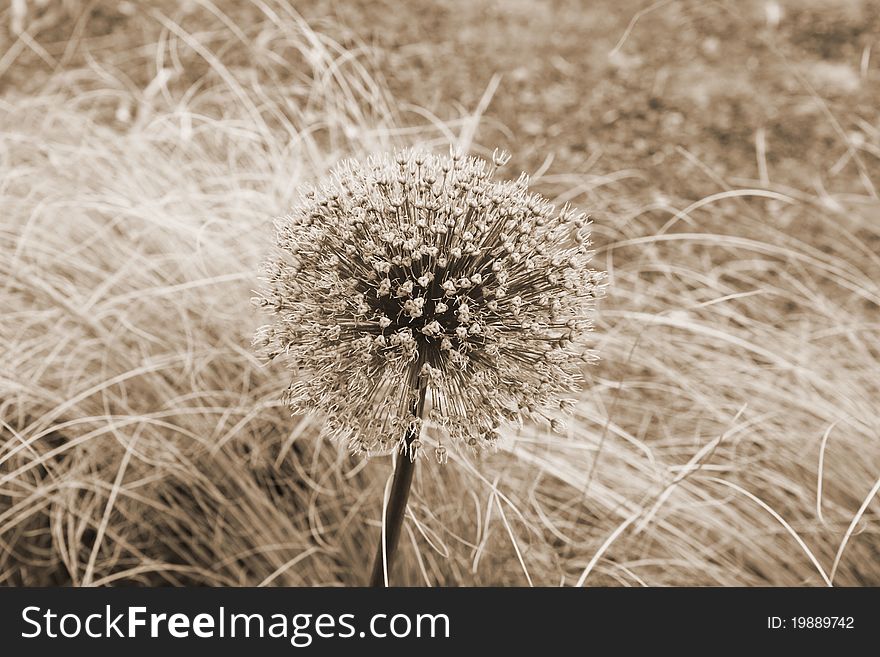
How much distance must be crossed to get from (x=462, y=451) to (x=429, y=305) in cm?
84

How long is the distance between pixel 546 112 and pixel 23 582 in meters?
2.28

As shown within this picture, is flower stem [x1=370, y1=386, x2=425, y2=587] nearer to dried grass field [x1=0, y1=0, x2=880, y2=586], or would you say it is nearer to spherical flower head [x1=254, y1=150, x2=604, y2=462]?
spherical flower head [x1=254, y1=150, x2=604, y2=462]

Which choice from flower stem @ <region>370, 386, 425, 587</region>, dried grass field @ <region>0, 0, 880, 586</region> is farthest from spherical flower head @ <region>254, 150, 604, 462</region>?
dried grass field @ <region>0, 0, 880, 586</region>

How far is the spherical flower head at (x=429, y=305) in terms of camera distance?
1.07m

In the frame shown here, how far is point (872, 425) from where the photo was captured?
6.66 ft

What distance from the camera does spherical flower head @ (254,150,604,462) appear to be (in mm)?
1073

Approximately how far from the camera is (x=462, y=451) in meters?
1.88

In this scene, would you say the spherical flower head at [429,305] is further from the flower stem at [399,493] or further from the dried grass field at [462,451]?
the dried grass field at [462,451]

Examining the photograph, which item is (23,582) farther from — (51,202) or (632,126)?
(632,126)

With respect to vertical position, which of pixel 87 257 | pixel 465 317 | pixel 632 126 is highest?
pixel 632 126

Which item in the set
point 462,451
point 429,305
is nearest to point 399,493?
point 429,305

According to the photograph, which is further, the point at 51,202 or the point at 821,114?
the point at 821,114
